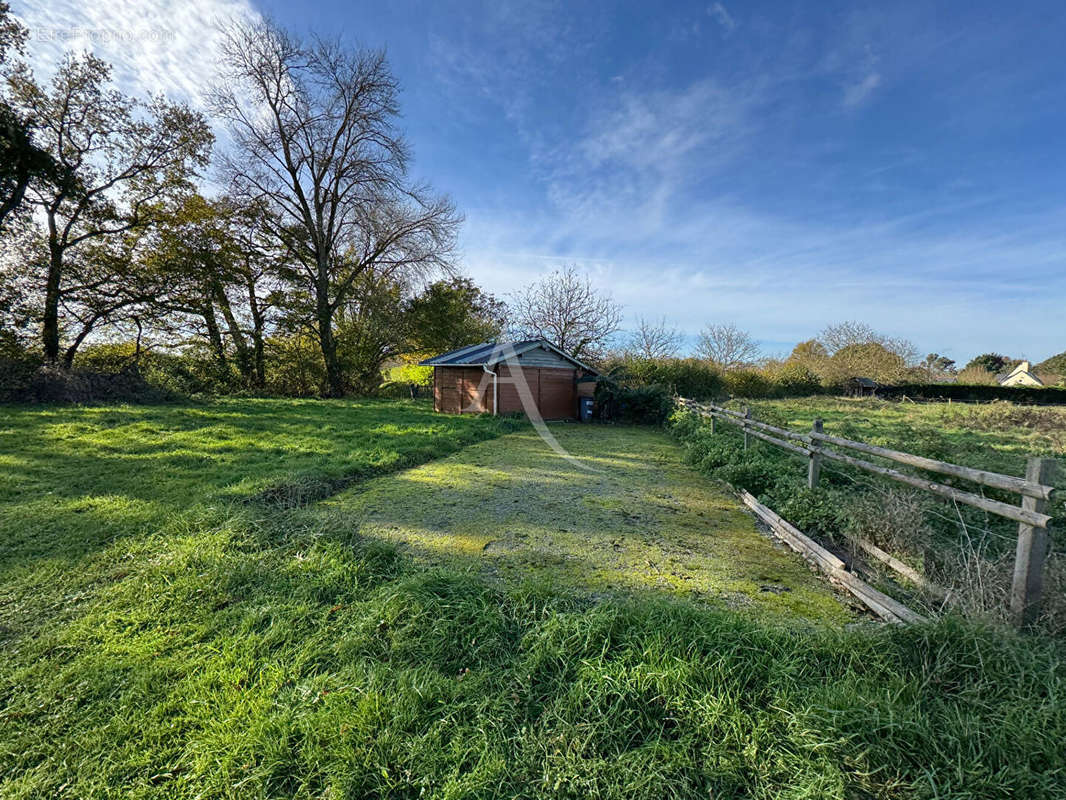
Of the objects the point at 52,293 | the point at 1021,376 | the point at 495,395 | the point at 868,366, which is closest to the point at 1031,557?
the point at 495,395

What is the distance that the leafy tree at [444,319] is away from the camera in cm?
2212

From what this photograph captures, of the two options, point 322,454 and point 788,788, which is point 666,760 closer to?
point 788,788

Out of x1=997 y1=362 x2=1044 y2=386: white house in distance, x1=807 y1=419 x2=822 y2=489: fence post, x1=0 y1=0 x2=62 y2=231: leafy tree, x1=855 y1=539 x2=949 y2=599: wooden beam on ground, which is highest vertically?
x1=0 y1=0 x2=62 y2=231: leafy tree

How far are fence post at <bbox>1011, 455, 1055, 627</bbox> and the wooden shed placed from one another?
12201 mm

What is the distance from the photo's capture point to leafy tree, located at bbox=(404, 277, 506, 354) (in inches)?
871

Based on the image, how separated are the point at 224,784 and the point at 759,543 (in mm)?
4815

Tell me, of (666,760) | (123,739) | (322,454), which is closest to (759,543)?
(666,760)

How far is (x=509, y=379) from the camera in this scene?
14578 mm

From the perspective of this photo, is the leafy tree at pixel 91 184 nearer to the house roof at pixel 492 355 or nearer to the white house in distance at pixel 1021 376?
the house roof at pixel 492 355

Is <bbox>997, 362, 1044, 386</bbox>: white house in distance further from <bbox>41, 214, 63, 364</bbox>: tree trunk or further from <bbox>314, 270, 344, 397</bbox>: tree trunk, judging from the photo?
<bbox>41, 214, 63, 364</bbox>: tree trunk

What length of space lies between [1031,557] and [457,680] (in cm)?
351

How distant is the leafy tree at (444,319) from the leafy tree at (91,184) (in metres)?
10.4

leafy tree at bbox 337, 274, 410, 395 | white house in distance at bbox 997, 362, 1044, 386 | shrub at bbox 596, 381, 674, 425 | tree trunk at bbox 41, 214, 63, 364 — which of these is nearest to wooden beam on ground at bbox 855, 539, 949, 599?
shrub at bbox 596, 381, 674, 425

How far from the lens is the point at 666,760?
1842 millimetres
